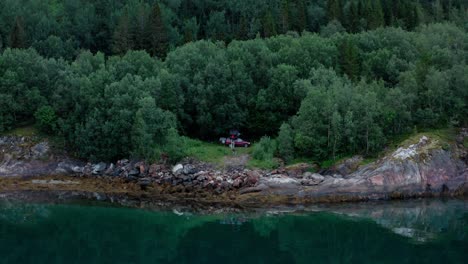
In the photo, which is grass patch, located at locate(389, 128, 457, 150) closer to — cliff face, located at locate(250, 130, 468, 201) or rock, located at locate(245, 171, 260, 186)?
cliff face, located at locate(250, 130, 468, 201)

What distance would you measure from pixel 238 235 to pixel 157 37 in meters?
53.2

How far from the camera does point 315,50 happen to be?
82875 mm

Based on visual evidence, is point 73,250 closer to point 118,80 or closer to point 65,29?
point 118,80

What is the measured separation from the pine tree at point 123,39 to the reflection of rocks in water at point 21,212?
40717mm

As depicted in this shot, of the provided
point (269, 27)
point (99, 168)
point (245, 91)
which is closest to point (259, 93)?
point (245, 91)

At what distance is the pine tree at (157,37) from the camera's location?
97750 millimetres

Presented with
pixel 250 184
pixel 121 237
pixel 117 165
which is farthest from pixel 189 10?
pixel 121 237

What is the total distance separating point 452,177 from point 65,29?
70.5 metres

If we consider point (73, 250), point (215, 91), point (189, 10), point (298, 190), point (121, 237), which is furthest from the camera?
point (189, 10)

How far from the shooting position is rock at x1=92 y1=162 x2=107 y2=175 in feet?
236

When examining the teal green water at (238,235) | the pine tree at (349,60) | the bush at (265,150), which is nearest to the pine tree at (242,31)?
the pine tree at (349,60)

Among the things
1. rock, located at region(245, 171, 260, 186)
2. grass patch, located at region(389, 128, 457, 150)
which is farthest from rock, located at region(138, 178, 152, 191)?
grass patch, located at region(389, 128, 457, 150)

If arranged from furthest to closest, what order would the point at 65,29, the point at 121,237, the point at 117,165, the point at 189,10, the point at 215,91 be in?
the point at 189,10, the point at 65,29, the point at 215,91, the point at 117,165, the point at 121,237

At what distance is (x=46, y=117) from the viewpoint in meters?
76.1
